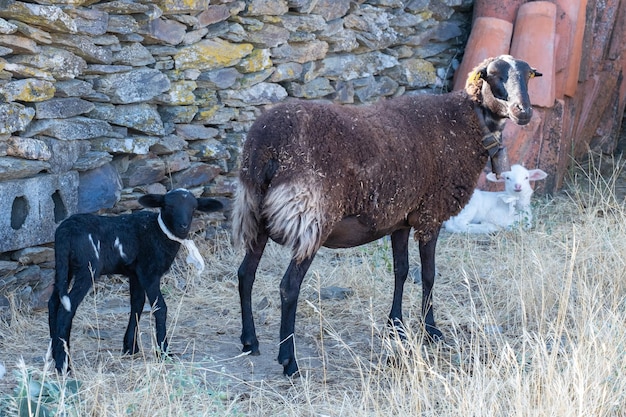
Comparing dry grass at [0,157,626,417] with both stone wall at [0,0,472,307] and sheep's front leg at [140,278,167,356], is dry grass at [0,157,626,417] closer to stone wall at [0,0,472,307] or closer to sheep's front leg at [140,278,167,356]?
sheep's front leg at [140,278,167,356]

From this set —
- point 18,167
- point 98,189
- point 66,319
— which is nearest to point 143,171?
point 98,189

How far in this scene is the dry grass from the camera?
4.13 meters

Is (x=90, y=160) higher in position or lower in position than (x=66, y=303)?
higher

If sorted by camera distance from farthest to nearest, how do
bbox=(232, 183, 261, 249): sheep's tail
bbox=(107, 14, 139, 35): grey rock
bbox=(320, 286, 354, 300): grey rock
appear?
bbox=(320, 286, 354, 300): grey rock → bbox=(107, 14, 139, 35): grey rock → bbox=(232, 183, 261, 249): sheep's tail

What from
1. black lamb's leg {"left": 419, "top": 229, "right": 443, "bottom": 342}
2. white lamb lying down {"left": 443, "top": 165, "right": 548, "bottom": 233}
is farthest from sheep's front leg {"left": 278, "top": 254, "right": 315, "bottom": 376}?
white lamb lying down {"left": 443, "top": 165, "right": 548, "bottom": 233}

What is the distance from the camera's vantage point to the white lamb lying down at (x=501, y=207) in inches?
324

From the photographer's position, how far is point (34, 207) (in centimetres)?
577

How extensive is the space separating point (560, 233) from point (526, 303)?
1931 millimetres

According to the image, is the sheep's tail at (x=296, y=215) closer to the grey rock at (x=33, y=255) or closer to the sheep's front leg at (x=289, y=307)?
the sheep's front leg at (x=289, y=307)

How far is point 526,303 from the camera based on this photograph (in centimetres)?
587

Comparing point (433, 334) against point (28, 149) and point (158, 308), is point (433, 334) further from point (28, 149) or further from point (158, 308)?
point (28, 149)

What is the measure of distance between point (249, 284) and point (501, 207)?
382 centimetres

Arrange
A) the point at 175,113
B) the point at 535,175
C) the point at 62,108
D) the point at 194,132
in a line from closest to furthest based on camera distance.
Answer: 1. the point at 62,108
2. the point at 175,113
3. the point at 194,132
4. the point at 535,175

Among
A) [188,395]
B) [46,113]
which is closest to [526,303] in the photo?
[188,395]
